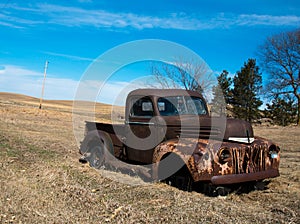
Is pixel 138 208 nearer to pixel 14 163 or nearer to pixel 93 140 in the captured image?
pixel 93 140

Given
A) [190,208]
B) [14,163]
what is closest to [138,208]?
[190,208]

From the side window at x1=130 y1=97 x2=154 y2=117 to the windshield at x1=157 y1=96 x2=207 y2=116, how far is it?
226mm

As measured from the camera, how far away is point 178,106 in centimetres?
650

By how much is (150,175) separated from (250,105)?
3697 centimetres

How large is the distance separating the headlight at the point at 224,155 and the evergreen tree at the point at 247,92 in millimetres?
36164

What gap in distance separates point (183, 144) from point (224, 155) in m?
0.72

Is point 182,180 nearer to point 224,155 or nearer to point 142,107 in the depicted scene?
point 224,155

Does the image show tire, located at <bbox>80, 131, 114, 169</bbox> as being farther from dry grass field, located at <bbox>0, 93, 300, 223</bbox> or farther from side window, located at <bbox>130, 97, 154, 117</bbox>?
side window, located at <bbox>130, 97, 154, 117</bbox>

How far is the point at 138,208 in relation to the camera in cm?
458

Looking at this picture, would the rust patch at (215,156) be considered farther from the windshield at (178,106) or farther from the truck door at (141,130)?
the windshield at (178,106)

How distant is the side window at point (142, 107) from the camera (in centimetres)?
652

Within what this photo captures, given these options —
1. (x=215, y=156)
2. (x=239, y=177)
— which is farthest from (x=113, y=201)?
(x=239, y=177)

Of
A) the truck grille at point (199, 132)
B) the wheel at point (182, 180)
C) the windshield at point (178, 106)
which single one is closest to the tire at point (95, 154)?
the windshield at point (178, 106)

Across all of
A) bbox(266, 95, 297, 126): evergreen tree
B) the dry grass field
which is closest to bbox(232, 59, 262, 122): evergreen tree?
bbox(266, 95, 297, 126): evergreen tree
